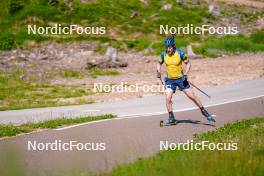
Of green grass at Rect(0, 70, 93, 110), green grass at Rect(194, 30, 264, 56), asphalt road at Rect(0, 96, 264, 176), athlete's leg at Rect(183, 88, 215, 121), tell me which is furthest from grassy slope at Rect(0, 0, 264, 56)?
athlete's leg at Rect(183, 88, 215, 121)

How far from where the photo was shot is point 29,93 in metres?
23.8

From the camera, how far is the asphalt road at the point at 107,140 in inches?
326

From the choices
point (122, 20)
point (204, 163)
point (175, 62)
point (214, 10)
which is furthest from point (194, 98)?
point (214, 10)

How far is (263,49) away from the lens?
3981cm

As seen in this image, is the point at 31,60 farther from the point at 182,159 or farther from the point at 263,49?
the point at 182,159

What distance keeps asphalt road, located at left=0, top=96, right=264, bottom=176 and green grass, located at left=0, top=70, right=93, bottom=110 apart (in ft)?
23.0

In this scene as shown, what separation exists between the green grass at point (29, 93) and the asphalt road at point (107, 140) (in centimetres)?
701

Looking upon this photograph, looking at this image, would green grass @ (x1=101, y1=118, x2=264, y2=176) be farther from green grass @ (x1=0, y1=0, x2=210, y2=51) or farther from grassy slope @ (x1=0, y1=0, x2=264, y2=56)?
green grass @ (x1=0, y1=0, x2=210, y2=51)

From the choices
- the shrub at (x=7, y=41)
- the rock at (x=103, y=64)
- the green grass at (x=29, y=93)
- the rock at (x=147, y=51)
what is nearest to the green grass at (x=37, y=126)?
the green grass at (x=29, y=93)

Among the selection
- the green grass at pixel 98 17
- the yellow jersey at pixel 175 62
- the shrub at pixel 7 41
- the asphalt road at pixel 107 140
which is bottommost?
the asphalt road at pixel 107 140

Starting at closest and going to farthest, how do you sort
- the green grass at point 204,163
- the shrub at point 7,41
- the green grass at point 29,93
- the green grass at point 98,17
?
1. the green grass at point 204,163
2. the green grass at point 29,93
3. the shrub at point 7,41
4. the green grass at point 98,17

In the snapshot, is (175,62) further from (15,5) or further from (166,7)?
(166,7)

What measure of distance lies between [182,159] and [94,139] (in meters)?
3.55

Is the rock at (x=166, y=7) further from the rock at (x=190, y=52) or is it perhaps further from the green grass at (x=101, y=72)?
the green grass at (x=101, y=72)
